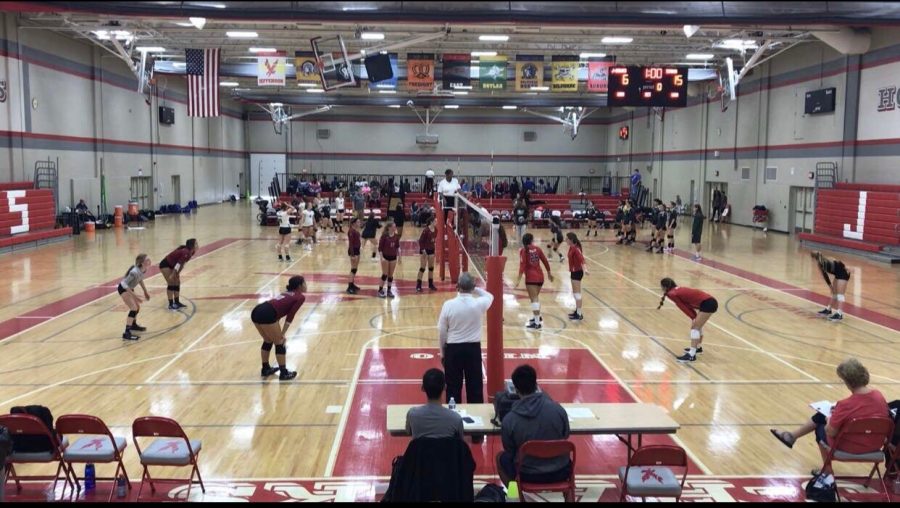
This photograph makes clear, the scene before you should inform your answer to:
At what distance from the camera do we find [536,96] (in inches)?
1955

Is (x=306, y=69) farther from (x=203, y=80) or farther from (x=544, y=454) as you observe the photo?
(x=544, y=454)

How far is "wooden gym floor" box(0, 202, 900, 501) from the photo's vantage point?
316 inches

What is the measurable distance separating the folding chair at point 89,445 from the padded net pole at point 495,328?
4.23 meters

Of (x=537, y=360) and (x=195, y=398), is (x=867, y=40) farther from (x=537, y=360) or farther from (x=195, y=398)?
(x=195, y=398)

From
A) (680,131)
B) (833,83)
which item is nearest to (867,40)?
(833,83)

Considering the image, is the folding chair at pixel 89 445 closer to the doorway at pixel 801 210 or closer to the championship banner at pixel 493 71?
the championship banner at pixel 493 71

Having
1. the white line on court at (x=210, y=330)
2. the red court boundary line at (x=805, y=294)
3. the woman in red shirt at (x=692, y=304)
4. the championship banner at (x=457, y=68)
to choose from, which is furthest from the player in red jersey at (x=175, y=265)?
the championship banner at (x=457, y=68)

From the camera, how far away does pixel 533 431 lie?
6367mm

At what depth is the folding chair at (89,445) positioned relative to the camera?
266 inches

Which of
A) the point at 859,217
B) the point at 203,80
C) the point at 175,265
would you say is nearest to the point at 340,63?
the point at 203,80

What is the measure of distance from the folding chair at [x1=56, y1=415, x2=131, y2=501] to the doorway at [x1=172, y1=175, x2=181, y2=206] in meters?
39.5

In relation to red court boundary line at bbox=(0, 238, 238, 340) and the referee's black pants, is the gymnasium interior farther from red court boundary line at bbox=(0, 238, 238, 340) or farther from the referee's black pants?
the referee's black pants

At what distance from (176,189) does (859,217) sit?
36081mm

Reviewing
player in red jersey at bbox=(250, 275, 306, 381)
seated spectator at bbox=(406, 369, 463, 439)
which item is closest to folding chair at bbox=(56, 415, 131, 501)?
seated spectator at bbox=(406, 369, 463, 439)
